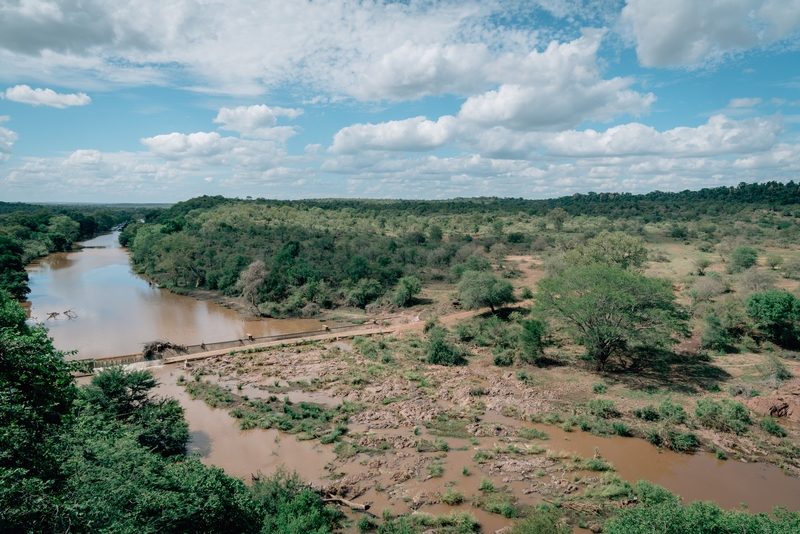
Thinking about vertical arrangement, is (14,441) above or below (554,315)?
above

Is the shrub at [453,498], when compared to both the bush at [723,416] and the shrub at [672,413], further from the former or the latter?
the bush at [723,416]

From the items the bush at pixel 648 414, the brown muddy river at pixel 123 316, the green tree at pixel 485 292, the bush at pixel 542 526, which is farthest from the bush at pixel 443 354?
the bush at pixel 542 526

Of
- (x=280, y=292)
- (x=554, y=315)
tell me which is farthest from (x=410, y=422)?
(x=280, y=292)

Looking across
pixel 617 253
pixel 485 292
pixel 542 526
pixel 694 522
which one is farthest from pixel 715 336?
pixel 542 526

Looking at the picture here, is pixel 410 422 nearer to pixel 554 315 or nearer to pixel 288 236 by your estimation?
pixel 554 315

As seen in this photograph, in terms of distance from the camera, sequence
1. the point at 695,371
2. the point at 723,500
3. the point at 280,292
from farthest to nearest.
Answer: the point at 280,292 < the point at 695,371 < the point at 723,500

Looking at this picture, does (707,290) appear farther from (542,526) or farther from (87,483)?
(87,483)
